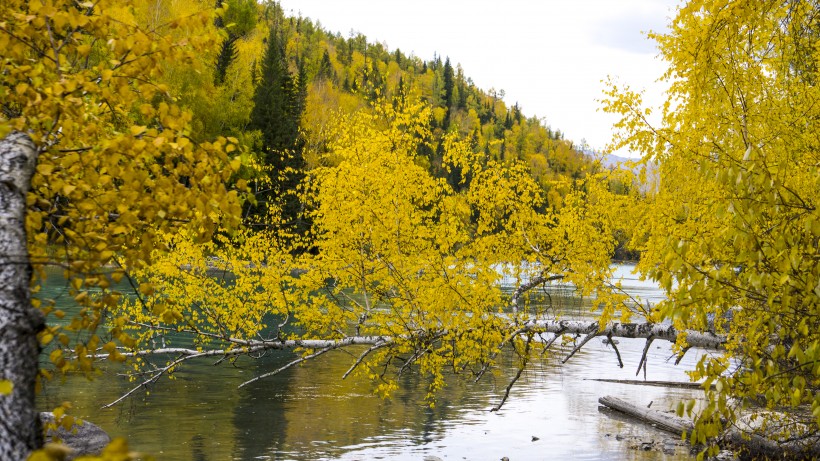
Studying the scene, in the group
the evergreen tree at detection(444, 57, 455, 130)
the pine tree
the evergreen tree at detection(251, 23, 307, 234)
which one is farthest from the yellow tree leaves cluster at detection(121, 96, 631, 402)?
the evergreen tree at detection(444, 57, 455, 130)

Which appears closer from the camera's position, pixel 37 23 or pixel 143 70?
pixel 37 23

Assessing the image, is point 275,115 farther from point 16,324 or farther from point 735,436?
point 16,324

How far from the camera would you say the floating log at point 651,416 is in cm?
1746

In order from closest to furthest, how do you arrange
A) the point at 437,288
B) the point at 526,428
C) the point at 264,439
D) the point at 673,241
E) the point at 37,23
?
1. the point at 37,23
2. the point at 673,241
3. the point at 437,288
4. the point at 264,439
5. the point at 526,428

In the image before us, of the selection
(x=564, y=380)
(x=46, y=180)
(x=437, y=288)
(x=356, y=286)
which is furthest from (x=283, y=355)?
(x=46, y=180)

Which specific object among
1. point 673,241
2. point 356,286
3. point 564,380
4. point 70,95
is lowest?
point 564,380

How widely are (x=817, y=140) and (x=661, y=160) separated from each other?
3232 mm

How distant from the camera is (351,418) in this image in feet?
57.9

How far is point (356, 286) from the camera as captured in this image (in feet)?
48.3

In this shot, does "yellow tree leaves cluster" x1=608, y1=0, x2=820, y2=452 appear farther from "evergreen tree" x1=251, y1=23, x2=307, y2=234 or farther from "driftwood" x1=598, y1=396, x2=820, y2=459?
"evergreen tree" x1=251, y1=23, x2=307, y2=234

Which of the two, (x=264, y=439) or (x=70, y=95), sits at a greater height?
(x=70, y=95)

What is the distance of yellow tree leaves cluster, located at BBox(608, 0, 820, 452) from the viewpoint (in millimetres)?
4609

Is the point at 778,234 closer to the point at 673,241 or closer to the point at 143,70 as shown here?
the point at 673,241

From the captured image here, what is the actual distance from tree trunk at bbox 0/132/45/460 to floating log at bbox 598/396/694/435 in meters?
15.2
